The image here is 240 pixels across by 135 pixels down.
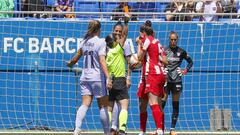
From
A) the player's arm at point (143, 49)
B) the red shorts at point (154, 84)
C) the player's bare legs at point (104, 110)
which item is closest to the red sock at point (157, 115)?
the red shorts at point (154, 84)

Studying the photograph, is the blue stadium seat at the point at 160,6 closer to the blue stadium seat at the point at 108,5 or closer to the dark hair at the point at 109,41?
the blue stadium seat at the point at 108,5

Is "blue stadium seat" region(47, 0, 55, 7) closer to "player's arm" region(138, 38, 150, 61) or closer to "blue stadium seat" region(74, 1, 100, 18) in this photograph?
"blue stadium seat" region(74, 1, 100, 18)

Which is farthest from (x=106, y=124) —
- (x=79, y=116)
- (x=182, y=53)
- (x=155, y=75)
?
(x=182, y=53)

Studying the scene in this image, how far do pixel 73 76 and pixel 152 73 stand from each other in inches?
209

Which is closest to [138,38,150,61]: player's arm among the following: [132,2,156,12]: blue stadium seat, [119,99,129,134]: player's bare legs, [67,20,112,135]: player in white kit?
[119,99,129,134]: player's bare legs

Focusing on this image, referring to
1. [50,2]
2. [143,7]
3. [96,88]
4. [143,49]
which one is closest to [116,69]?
[143,49]

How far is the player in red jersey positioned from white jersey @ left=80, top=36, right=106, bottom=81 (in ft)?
4.06

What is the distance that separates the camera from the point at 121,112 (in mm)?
15836

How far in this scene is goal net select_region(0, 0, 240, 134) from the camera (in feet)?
67.7

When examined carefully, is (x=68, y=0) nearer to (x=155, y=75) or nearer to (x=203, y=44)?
(x=203, y=44)

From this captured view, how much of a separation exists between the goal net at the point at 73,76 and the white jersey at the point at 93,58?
5694mm

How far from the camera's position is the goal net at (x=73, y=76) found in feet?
67.7

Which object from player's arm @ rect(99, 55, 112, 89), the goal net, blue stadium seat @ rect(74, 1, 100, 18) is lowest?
the goal net

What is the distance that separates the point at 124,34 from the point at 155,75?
1210 mm
